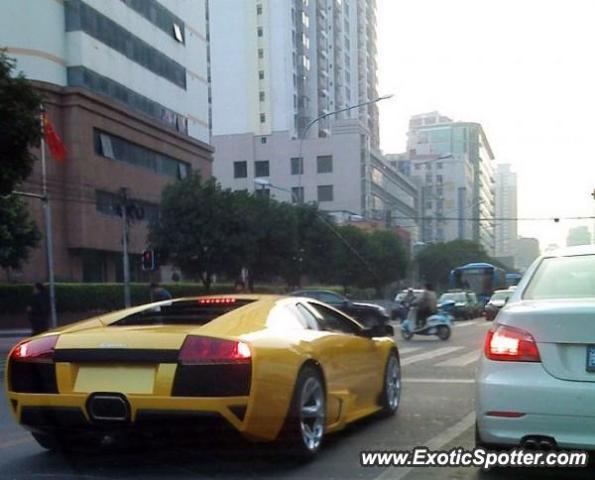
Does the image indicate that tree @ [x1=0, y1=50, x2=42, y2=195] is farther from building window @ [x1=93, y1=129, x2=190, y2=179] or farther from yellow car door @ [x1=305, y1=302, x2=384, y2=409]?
building window @ [x1=93, y1=129, x2=190, y2=179]

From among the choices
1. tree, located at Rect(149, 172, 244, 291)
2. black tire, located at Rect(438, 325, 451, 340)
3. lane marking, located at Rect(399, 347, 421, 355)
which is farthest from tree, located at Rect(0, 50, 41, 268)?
tree, located at Rect(149, 172, 244, 291)

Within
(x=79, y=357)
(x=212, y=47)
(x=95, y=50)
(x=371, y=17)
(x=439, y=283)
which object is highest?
(x=371, y=17)

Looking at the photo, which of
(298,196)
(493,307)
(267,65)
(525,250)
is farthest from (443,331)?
(525,250)

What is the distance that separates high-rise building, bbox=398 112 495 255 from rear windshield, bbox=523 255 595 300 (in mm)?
104586

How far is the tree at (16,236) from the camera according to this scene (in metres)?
30.8

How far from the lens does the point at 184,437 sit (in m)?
5.91

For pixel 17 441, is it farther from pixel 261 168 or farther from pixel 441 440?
pixel 261 168

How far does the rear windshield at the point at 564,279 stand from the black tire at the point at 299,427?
65.0 inches

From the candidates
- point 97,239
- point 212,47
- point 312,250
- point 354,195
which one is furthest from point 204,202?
point 212,47

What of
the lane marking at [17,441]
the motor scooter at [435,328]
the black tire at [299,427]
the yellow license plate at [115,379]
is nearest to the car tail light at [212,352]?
the yellow license plate at [115,379]

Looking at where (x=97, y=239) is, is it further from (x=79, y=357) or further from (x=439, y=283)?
(x=439, y=283)

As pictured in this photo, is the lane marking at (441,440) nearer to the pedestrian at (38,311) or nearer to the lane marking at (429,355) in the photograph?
the lane marking at (429,355)

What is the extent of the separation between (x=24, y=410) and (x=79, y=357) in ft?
2.01

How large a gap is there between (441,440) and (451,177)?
13674 centimetres
